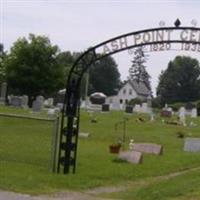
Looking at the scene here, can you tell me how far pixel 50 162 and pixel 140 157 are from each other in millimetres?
4051

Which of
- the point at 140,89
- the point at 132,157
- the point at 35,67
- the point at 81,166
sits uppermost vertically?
the point at 140,89

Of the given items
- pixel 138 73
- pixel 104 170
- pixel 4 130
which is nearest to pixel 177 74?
pixel 138 73

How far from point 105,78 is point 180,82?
19.4 metres

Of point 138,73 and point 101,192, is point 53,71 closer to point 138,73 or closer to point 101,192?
point 101,192

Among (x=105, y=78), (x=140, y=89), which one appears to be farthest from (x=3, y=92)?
(x=140, y=89)

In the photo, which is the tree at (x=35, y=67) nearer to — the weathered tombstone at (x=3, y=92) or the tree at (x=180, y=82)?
the weathered tombstone at (x=3, y=92)

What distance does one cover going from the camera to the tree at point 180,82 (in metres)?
130

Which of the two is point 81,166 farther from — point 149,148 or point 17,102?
point 17,102

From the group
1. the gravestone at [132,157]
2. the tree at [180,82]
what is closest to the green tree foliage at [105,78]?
the tree at [180,82]

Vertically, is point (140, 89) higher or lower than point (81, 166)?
higher

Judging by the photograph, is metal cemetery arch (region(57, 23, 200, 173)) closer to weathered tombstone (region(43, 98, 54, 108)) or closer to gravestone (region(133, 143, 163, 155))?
gravestone (region(133, 143, 163, 155))

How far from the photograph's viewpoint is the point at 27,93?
63.7 metres

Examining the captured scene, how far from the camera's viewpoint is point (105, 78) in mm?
146000

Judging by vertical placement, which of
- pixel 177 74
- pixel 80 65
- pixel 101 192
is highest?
pixel 177 74
